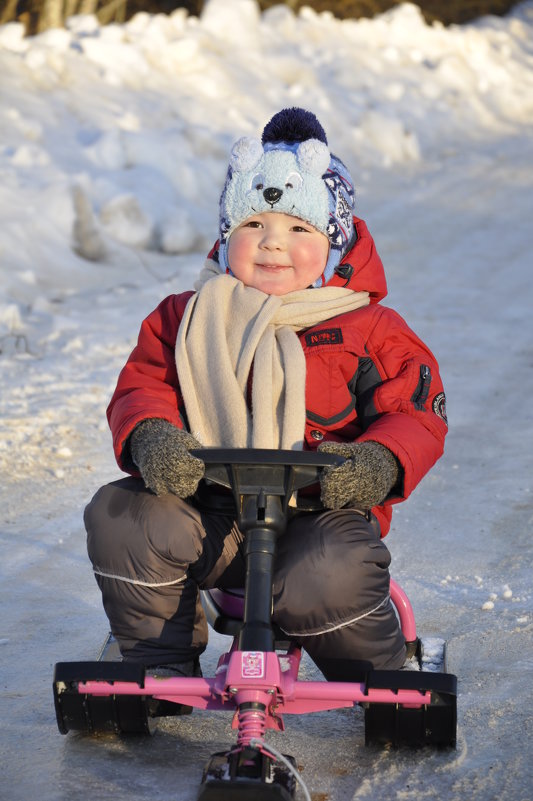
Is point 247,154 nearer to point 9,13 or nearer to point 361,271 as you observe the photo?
point 361,271

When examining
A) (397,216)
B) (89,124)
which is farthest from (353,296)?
(89,124)

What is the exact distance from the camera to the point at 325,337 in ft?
8.59

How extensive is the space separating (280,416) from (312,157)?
0.67 metres

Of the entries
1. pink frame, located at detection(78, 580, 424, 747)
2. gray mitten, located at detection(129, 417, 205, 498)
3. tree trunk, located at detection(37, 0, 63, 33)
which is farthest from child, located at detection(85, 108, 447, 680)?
tree trunk, located at detection(37, 0, 63, 33)

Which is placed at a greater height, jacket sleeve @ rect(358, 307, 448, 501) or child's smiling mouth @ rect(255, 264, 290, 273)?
child's smiling mouth @ rect(255, 264, 290, 273)

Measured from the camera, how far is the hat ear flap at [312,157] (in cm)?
276

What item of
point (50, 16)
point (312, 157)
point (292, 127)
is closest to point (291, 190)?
point (312, 157)

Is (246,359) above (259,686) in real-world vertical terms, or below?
above

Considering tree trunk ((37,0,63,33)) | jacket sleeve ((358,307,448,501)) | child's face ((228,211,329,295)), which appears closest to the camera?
jacket sleeve ((358,307,448,501))

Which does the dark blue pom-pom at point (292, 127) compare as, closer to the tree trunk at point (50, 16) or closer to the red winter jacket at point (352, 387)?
the red winter jacket at point (352, 387)

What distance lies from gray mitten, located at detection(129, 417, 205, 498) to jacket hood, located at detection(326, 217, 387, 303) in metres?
0.63

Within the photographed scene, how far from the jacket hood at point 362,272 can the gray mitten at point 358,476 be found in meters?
0.53

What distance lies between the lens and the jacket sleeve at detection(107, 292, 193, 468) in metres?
2.50

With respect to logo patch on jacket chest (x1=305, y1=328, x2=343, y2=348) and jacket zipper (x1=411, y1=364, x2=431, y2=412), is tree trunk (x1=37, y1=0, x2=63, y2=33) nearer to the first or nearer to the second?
logo patch on jacket chest (x1=305, y1=328, x2=343, y2=348)
